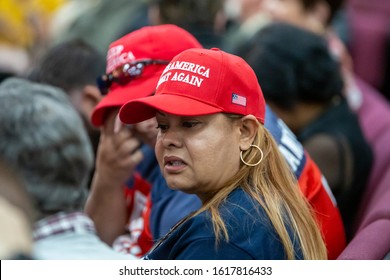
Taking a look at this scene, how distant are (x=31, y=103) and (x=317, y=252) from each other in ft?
3.21

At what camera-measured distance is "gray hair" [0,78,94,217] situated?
284cm

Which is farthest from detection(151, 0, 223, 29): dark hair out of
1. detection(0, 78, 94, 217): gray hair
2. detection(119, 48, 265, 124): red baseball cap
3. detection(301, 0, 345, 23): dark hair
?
detection(119, 48, 265, 124): red baseball cap

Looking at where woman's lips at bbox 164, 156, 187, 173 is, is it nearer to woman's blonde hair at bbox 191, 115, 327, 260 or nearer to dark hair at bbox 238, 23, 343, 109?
woman's blonde hair at bbox 191, 115, 327, 260

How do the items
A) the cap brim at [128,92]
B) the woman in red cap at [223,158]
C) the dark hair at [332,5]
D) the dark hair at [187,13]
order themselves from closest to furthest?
the woman in red cap at [223,158]
the cap brim at [128,92]
the dark hair at [187,13]
the dark hair at [332,5]

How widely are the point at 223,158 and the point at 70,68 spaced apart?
1601 millimetres

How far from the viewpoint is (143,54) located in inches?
134

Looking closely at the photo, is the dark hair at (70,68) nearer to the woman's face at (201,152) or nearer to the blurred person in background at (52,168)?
the blurred person in background at (52,168)

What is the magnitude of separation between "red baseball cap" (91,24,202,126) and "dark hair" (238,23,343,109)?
762 mm

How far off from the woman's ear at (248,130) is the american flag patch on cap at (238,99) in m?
0.04

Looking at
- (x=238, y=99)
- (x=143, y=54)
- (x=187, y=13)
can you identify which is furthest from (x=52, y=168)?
(x=187, y=13)

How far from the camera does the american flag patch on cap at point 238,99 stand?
273 centimetres

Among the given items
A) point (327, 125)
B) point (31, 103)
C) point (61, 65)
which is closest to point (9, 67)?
point (61, 65)

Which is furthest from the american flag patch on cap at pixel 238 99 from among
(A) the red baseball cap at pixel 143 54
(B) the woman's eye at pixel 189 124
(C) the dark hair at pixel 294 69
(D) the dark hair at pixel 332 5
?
(D) the dark hair at pixel 332 5
